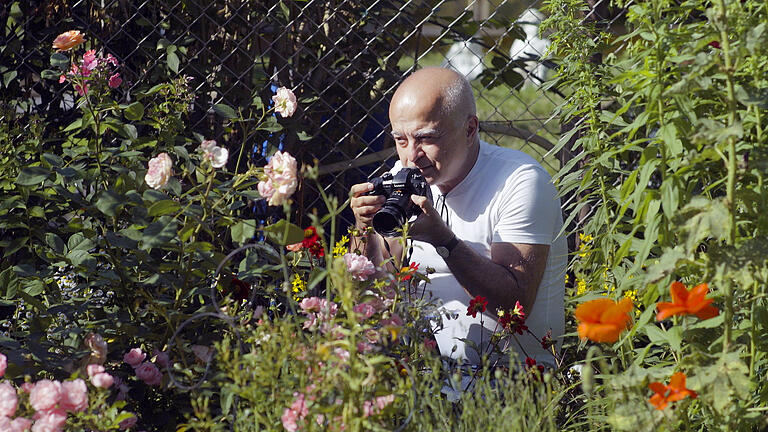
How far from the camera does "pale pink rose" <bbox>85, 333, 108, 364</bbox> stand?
195 cm

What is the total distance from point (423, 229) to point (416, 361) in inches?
17.0

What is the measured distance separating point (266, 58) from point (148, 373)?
5.42 feet

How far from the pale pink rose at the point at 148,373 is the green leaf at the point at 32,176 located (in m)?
0.50

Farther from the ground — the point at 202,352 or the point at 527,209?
the point at 527,209

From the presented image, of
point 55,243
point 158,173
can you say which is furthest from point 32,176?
point 158,173

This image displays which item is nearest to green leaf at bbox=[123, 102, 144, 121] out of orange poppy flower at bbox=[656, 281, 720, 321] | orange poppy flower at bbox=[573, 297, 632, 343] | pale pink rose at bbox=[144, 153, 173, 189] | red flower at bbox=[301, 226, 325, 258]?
pale pink rose at bbox=[144, 153, 173, 189]

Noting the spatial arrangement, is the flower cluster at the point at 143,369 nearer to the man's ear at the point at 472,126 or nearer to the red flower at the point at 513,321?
the red flower at the point at 513,321

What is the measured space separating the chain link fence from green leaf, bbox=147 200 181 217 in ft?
4.07

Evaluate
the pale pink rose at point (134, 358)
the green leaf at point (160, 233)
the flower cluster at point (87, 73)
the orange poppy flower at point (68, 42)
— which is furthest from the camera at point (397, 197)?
the orange poppy flower at point (68, 42)

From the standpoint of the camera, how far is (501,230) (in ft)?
8.31

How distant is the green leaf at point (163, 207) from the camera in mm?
1899

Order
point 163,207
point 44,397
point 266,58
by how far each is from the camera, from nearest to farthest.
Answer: point 44,397 → point 163,207 → point 266,58

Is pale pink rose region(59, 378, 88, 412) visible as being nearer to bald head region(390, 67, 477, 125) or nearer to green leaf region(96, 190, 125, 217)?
green leaf region(96, 190, 125, 217)

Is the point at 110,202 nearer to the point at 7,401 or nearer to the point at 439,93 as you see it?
the point at 7,401
